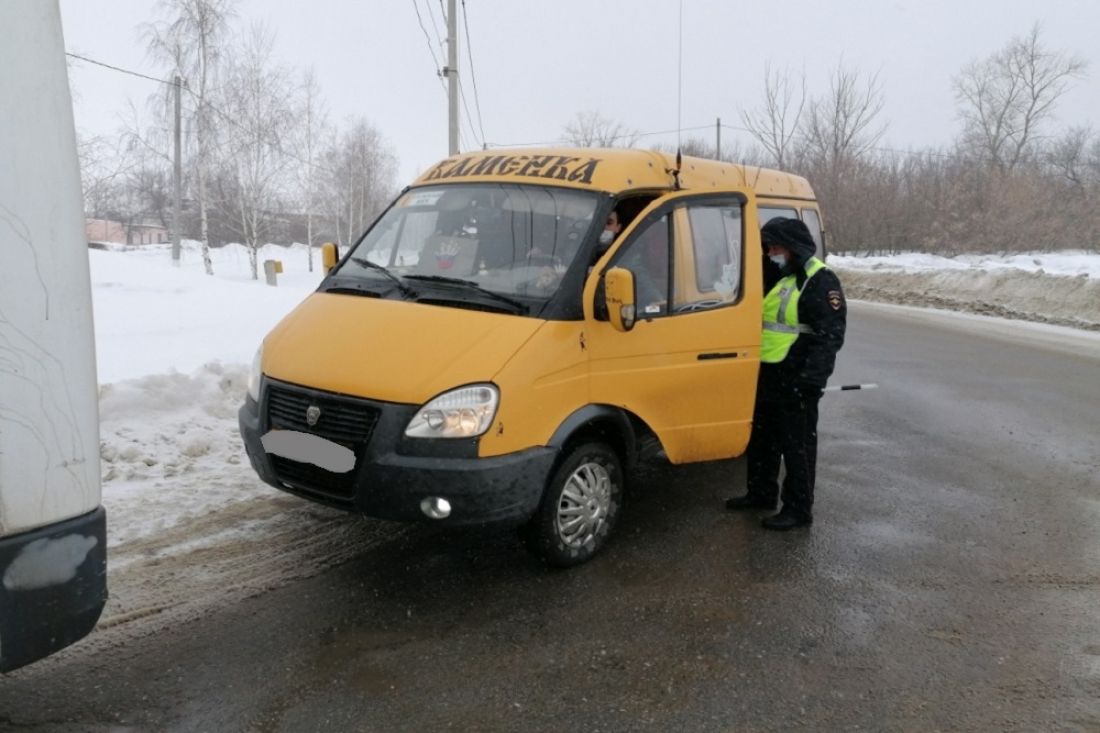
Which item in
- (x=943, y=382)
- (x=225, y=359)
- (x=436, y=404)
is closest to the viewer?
(x=436, y=404)

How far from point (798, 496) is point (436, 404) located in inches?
102

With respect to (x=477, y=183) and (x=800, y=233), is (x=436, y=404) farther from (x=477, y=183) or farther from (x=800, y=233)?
(x=800, y=233)

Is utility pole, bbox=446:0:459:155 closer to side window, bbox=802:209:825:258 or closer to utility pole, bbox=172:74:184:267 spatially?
side window, bbox=802:209:825:258

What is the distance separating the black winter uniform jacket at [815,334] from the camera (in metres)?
4.75

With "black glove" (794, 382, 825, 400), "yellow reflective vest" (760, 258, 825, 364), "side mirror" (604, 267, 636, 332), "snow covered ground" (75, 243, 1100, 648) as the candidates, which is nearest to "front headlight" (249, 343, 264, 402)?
"snow covered ground" (75, 243, 1100, 648)

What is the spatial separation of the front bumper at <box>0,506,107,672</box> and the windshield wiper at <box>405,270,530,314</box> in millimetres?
2114

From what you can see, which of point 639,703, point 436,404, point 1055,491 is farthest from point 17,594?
point 1055,491

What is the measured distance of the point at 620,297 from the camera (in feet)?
13.2

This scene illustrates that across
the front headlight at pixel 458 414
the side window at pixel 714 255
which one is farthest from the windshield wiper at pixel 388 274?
the side window at pixel 714 255

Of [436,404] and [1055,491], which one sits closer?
[436,404]

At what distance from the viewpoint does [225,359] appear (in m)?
7.86

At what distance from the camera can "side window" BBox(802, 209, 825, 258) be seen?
737 centimetres

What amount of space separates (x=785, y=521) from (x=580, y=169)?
2531 millimetres

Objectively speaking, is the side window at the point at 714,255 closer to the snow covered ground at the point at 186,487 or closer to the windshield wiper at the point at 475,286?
the windshield wiper at the point at 475,286
